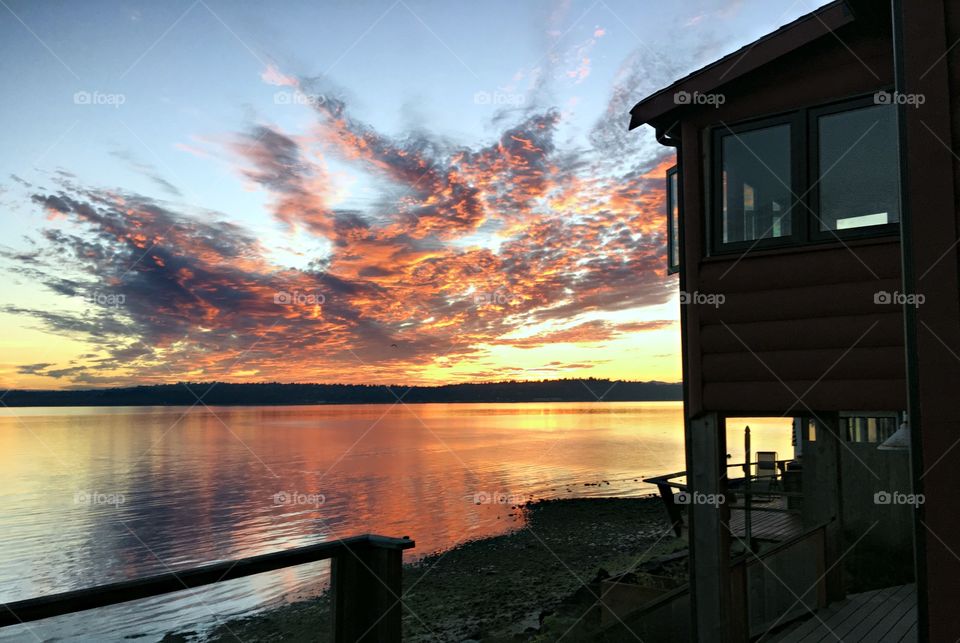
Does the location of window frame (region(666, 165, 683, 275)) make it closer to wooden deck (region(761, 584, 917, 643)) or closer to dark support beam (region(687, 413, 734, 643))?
dark support beam (region(687, 413, 734, 643))

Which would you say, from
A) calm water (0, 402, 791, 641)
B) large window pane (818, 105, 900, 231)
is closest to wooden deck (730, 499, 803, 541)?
large window pane (818, 105, 900, 231)

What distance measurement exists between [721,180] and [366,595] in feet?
19.5

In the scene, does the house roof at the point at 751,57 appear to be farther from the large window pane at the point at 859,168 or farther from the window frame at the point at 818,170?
the large window pane at the point at 859,168

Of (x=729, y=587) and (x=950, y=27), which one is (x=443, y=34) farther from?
(x=729, y=587)

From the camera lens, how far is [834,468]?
10570 mm

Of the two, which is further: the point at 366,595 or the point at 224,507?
the point at 224,507

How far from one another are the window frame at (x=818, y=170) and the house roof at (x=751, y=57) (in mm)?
778

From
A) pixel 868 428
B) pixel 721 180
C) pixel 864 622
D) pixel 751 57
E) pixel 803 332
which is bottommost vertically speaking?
pixel 864 622

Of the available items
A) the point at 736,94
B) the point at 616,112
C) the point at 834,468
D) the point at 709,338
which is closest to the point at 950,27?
the point at 736,94

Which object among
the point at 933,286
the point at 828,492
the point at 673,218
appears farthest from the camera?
the point at 828,492

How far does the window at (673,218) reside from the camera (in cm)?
829

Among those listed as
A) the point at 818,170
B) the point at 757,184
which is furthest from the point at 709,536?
the point at 818,170

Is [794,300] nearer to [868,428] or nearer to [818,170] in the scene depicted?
[818,170]

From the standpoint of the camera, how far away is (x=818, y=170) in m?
6.81
